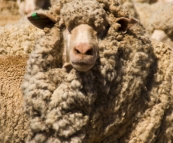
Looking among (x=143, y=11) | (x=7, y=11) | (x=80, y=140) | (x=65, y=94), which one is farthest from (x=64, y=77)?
(x=7, y=11)

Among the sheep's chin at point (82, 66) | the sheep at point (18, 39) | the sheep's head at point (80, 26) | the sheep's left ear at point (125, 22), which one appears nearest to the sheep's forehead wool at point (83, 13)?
the sheep's head at point (80, 26)

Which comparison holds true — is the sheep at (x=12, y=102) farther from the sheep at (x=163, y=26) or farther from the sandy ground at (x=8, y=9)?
the sandy ground at (x=8, y=9)

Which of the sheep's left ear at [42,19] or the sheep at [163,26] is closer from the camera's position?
the sheep's left ear at [42,19]

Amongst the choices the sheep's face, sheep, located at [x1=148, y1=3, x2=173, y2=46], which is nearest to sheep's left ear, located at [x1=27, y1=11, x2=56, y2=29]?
the sheep's face

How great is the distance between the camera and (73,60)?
120 inches

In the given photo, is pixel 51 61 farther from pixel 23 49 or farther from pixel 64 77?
pixel 23 49

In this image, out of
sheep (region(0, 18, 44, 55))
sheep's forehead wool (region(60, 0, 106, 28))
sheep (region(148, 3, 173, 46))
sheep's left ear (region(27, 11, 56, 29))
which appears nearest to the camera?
sheep's forehead wool (region(60, 0, 106, 28))

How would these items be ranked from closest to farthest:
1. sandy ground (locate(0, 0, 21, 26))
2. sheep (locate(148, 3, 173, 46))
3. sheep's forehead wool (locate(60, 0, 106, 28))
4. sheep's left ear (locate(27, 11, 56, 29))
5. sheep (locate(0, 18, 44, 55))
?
sheep's forehead wool (locate(60, 0, 106, 28))
sheep's left ear (locate(27, 11, 56, 29))
sheep (locate(0, 18, 44, 55))
sheep (locate(148, 3, 173, 46))
sandy ground (locate(0, 0, 21, 26))

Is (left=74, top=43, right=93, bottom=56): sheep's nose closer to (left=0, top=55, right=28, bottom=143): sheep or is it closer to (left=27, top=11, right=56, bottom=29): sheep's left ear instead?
(left=27, top=11, right=56, bottom=29): sheep's left ear

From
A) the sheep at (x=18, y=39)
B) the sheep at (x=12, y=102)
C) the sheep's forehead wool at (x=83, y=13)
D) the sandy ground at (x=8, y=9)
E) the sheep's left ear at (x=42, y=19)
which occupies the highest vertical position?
the sheep's forehead wool at (x=83, y=13)

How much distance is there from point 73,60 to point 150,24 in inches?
103

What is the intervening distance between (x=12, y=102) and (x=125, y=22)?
0.89 meters

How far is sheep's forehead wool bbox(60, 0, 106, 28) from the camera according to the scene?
3152mm

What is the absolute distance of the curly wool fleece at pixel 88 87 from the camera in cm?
319
